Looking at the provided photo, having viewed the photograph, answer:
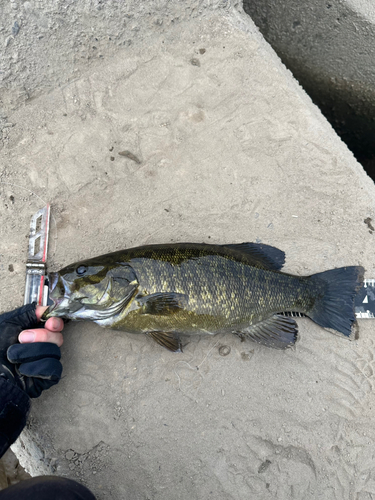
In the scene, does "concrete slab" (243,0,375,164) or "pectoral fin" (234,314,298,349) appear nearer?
"pectoral fin" (234,314,298,349)

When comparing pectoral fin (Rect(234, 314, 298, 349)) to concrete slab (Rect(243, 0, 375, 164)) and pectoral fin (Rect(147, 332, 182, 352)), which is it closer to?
pectoral fin (Rect(147, 332, 182, 352))

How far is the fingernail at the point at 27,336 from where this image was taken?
107 inches

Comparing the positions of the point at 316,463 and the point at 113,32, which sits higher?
the point at 113,32

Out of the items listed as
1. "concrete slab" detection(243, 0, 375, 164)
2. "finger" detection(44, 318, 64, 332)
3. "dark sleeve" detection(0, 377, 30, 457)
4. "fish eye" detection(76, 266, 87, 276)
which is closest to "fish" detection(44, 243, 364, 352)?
"fish eye" detection(76, 266, 87, 276)

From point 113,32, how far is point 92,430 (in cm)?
352

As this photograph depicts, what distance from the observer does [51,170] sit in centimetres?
313

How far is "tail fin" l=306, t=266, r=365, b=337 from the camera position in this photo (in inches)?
113

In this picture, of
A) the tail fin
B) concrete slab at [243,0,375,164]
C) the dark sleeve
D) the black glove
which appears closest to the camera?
the dark sleeve

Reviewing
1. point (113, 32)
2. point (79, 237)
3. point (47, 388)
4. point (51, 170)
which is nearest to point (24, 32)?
point (113, 32)

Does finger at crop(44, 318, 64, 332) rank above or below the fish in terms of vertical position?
below

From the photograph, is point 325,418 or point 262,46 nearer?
point 325,418

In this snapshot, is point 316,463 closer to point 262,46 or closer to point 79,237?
point 79,237

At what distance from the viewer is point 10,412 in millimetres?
2562

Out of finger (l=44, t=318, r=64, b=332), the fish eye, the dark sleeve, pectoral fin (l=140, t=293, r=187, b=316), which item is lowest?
Answer: the dark sleeve
